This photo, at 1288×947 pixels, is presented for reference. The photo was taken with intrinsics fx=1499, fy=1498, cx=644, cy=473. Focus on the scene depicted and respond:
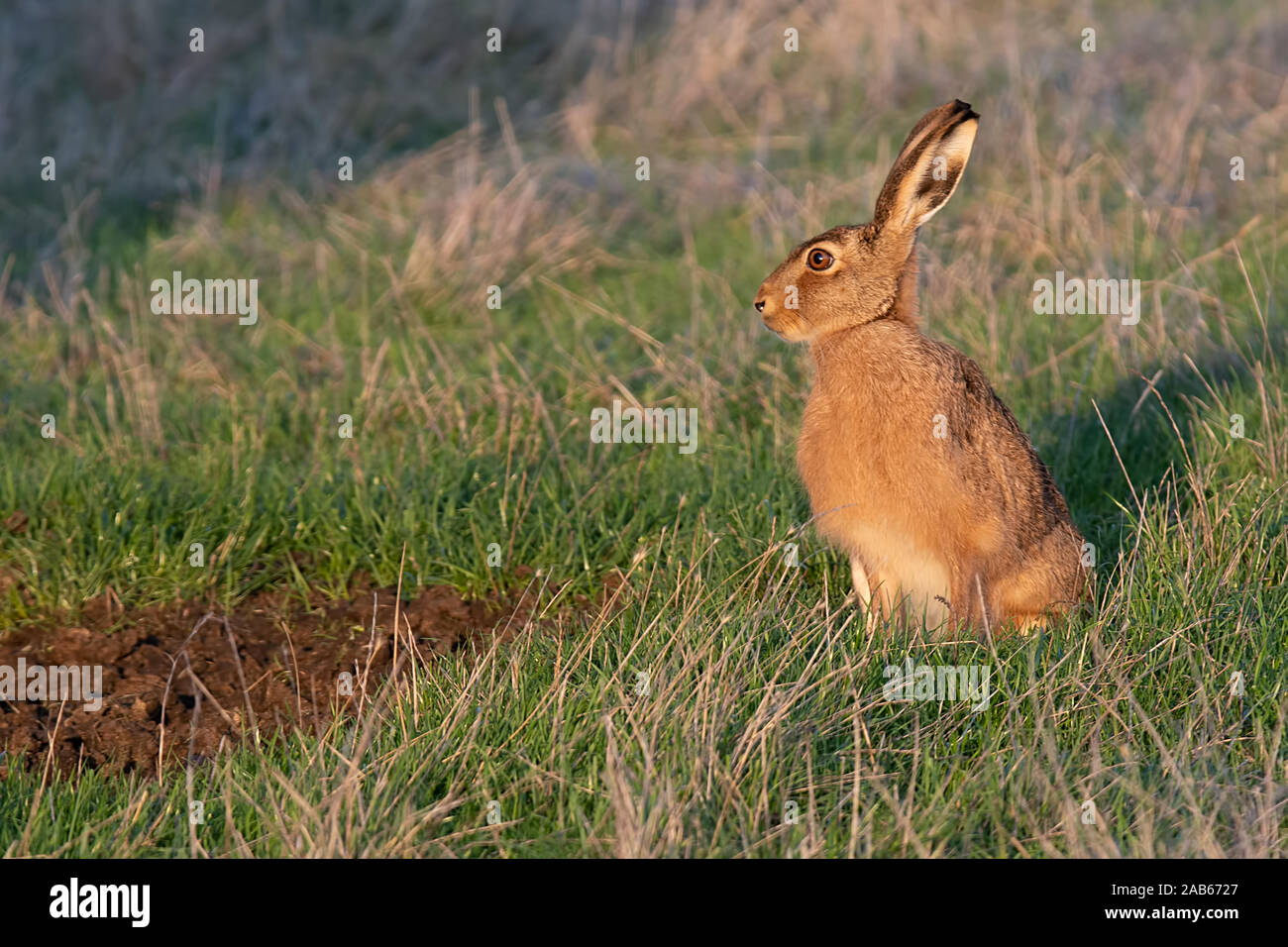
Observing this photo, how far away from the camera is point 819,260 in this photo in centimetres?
476

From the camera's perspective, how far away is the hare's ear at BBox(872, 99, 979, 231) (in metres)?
4.55

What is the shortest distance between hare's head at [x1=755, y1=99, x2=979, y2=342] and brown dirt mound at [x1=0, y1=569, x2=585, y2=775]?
4.24ft

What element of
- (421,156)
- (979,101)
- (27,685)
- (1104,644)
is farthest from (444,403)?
(979,101)

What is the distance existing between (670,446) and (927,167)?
182 cm

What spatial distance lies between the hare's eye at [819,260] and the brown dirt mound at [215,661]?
4.68 feet

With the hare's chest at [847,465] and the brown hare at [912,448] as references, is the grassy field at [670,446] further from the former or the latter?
the hare's chest at [847,465]
